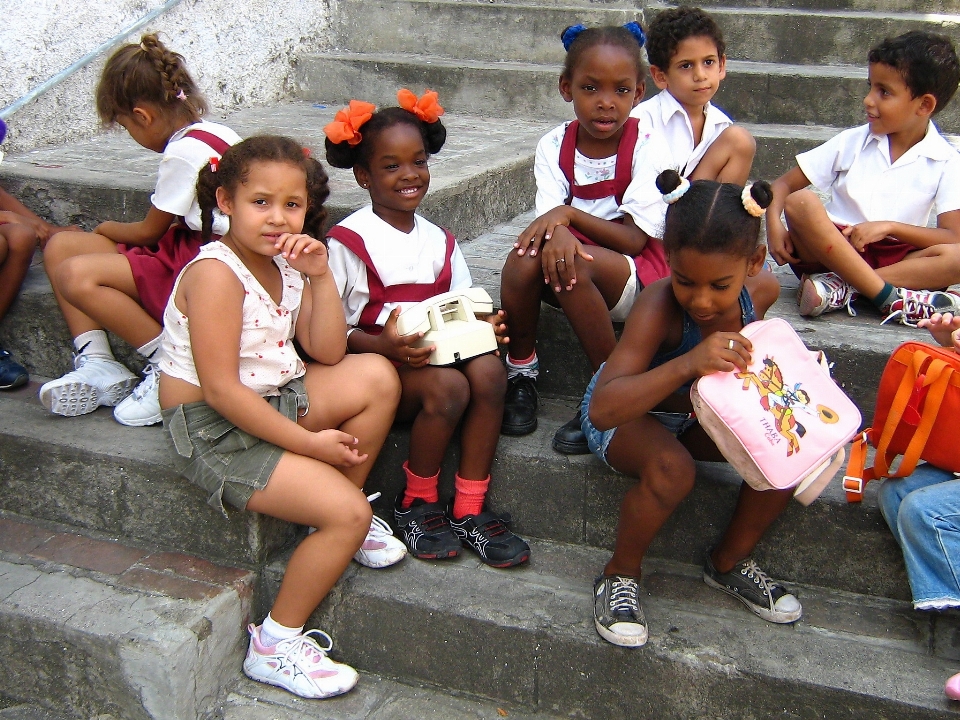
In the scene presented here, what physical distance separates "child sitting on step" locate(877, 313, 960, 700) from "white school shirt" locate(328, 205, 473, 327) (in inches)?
54.8

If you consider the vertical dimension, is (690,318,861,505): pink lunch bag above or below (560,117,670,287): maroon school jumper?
below

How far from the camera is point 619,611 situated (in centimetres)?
230

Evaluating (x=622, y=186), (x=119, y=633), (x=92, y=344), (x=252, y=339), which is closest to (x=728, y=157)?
(x=622, y=186)

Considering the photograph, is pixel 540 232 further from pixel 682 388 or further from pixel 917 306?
pixel 917 306

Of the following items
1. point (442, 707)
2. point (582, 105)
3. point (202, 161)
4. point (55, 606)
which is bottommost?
point (442, 707)

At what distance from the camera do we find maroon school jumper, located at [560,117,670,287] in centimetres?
289

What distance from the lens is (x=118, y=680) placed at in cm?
232

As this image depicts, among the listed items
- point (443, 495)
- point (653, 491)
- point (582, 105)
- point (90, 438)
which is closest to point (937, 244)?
point (582, 105)

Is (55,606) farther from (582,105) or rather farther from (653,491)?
(582,105)

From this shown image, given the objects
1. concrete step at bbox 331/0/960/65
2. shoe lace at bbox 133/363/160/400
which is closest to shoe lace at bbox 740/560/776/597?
shoe lace at bbox 133/363/160/400

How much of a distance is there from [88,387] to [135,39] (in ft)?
7.35

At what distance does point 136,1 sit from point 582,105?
2.67 meters

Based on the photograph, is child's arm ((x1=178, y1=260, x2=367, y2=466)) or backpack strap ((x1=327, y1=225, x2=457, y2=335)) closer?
child's arm ((x1=178, y1=260, x2=367, y2=466))

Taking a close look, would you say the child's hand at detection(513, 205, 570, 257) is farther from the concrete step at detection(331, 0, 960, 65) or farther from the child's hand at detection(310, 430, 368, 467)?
the concrete step at detection(331, 0, 960, 65)
